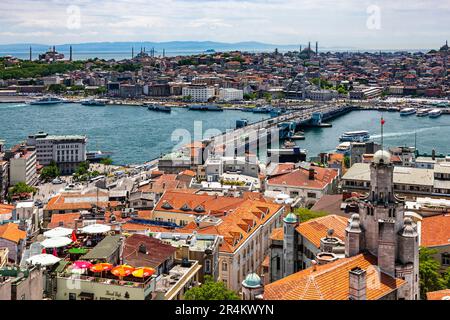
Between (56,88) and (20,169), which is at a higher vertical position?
(56,88)

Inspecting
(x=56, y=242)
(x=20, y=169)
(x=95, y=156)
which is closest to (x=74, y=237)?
(x=56, y=242)

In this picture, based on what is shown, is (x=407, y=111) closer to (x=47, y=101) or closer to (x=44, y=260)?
(x=47, y=101)

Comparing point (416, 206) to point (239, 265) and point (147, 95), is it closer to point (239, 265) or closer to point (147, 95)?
point (239, 265)

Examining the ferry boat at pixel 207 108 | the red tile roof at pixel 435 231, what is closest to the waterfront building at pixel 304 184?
the red tile roof at pixel 435 231

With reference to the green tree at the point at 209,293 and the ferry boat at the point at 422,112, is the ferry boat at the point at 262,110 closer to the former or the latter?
the ferry boat at the point at 422,112

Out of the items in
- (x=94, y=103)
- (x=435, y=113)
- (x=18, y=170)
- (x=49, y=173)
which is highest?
(x=94, y=103)

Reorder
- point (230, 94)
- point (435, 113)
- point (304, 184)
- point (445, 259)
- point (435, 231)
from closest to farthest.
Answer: point (445, 259), point (435, 231), point (304, 184), point (435, 113), point (230, 94)
